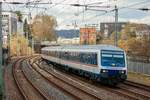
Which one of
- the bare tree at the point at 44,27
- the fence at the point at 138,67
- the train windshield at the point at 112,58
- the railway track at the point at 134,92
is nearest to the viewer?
the railway track at the point at 134,92

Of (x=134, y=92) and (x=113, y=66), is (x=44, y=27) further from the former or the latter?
(x=134, y=92)

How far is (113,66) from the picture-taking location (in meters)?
29.7

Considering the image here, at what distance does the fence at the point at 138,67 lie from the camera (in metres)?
39.7

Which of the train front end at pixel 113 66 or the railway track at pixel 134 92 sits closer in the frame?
the railway track at pixel 134 92

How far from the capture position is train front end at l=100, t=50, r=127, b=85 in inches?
1158

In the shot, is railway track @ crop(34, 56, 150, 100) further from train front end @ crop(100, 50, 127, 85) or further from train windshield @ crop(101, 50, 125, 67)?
train windshield @ crop(101, 50, 125, 67)

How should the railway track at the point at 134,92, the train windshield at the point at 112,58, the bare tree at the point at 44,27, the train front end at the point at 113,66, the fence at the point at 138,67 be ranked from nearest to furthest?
1. the railway track at the point at 134,92
2. the train front end at the point at 113,66
3. the train windshield at the point at 112,58
4. the fence at the point at 138,67
5. the bare tree at the point at 44,27

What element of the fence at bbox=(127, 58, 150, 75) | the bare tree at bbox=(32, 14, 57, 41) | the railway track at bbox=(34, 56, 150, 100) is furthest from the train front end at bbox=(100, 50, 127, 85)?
the bare tree at bbox=(32, 14, 57, 41)

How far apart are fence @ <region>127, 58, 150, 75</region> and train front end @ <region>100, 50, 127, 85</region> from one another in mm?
9546

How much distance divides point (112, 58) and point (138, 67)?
12352mm

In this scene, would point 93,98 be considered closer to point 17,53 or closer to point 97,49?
point 97,49

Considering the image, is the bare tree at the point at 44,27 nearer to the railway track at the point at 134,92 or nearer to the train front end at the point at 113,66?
the railway track at the point at 134,92

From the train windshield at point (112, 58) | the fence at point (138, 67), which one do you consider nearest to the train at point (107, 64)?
the train windshield at point (112, 58)

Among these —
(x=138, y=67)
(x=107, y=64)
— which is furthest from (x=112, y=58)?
(x=138, y=67)
